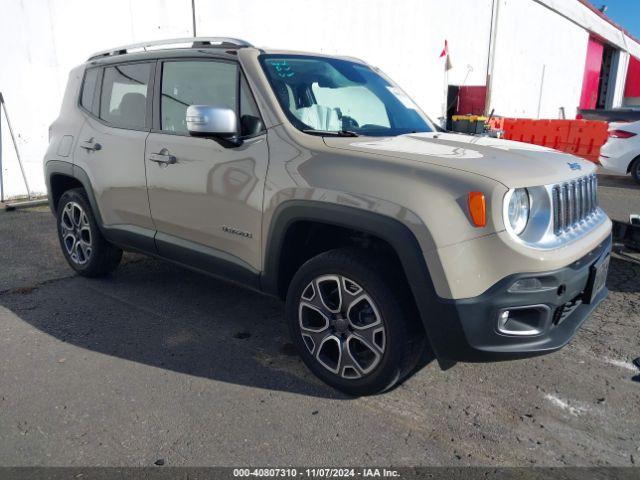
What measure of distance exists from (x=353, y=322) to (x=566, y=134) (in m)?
13.4

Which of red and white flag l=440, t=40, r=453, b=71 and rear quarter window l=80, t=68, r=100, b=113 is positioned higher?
red and white flag l=440, t=40, r=453, b=71

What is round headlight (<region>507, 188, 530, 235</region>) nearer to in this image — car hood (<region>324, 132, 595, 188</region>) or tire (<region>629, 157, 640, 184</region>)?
car hood (<region>324, 132, 595, 188</region>)

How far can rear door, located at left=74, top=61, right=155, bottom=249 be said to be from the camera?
3936 millimetres

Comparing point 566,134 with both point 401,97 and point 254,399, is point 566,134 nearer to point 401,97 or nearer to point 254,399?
point 401,97

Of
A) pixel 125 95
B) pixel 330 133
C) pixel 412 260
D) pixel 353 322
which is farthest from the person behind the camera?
pixel 125 95

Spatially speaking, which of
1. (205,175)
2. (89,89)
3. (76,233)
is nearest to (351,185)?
(205,175)

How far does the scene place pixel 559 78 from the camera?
92.2 feet

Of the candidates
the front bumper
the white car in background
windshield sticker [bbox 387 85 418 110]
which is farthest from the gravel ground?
the white car in background

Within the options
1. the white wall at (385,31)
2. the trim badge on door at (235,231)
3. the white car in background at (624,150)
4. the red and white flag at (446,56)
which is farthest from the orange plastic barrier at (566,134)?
the trim badge on door at (235,231)

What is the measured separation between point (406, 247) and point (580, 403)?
1410 mm

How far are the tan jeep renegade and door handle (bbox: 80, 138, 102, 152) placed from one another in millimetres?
14

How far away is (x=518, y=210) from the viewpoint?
2516 mm

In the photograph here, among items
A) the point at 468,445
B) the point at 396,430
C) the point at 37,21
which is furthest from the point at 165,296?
the point at 37,21

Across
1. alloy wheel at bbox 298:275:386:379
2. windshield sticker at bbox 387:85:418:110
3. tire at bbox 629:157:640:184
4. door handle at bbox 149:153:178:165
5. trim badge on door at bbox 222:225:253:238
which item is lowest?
tire at bbox 629:157:640:184
